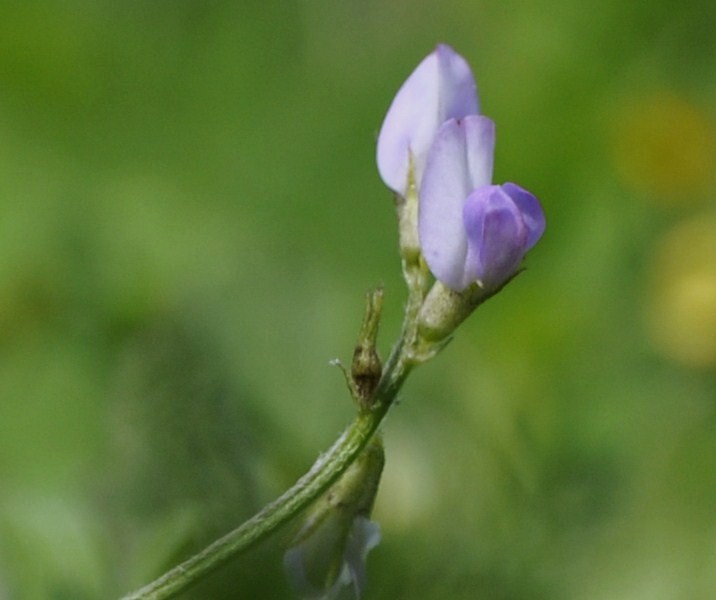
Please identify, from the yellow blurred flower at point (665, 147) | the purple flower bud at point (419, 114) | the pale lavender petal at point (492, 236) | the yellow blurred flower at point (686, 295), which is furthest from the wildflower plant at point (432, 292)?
the yellow blurred flower at point (665, 147)

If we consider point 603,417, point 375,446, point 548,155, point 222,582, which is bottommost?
point 603,417

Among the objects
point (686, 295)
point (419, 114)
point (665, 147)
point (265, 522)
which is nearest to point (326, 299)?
point (686, 295)

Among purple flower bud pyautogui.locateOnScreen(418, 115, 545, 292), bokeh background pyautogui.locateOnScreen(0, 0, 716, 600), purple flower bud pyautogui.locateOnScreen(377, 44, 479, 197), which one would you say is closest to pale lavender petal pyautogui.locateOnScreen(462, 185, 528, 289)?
purple flower bud pyautogui.locateOnScreen(418, 115, 545, 292)

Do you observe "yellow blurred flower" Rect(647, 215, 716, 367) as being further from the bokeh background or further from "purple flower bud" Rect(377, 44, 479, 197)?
"purple flower bud" Rect(377, 44, 479, 197)

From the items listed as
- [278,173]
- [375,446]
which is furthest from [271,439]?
[278,173]

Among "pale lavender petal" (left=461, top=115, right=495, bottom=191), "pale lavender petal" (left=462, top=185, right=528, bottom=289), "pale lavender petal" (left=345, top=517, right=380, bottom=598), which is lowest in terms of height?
"pale lavender petal" (left=345, top=517, right=380, bottom=598)

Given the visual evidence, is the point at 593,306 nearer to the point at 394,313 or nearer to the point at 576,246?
the point at 576,246

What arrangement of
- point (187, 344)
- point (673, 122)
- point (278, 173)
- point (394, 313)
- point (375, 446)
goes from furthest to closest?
point (673, 122)
point (278, 173)
point (394, 313)
point (187, 344)
point (375, 446)
